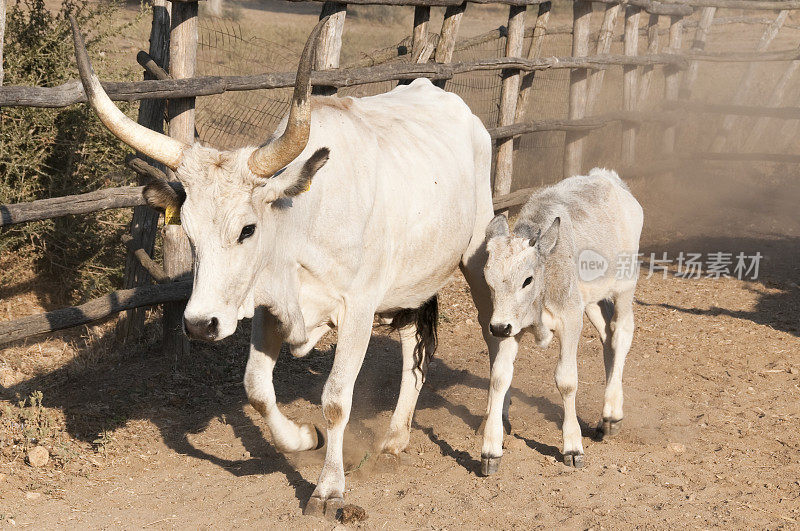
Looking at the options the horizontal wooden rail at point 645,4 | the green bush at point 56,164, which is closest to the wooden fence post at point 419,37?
the horizontal wooden rail at point 645,4

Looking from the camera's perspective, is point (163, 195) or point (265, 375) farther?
point (265, 375)

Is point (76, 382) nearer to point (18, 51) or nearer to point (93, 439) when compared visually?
point (93, 439)

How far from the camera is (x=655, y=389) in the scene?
655 cm

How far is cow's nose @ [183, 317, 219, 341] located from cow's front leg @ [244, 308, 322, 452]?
33.9 inches

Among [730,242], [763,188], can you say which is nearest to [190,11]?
[730,242]

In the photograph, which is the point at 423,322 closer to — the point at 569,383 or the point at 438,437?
the point at 438,437

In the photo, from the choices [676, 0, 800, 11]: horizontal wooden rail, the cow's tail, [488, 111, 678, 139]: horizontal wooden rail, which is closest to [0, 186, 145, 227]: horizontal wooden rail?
the cow's tail

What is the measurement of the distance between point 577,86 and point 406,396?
250 inches

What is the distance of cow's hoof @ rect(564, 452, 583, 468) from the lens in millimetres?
5129

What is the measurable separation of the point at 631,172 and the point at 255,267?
9462 millimetres

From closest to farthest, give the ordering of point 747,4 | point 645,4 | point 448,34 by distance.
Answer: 1. point 448,34
2. point 645,4
3. point 747,4

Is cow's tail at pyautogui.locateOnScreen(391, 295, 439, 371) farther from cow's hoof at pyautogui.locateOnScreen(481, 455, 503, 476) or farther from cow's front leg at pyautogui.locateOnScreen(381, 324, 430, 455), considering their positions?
→ cow's hoof at pyautogui.locateOnScreen(481, 455, 503, 476)

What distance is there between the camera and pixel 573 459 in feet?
16.9

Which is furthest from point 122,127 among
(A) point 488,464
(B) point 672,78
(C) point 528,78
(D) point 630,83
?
(B) point 672,78
